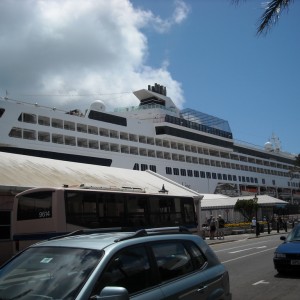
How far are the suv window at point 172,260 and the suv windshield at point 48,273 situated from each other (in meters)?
0.76

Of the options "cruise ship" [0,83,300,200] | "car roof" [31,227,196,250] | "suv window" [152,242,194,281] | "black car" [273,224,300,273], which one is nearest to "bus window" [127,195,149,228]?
"black car" [273,224,300,273]

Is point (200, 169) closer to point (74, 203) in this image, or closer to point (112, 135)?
point (112, 135)

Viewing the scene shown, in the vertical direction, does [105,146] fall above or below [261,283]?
above

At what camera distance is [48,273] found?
371 centimetres

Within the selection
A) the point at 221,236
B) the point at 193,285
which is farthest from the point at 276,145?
the point at 193,285

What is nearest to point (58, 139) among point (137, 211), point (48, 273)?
point (137, 211)

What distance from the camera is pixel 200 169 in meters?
76.2

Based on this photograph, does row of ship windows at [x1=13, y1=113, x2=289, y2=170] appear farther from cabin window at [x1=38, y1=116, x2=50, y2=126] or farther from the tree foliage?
the tree foliage

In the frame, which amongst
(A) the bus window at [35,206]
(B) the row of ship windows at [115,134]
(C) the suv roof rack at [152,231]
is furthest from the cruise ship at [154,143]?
(C) the suv roof rack at [152,231]

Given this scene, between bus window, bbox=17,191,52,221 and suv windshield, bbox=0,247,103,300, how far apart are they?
9.92 m

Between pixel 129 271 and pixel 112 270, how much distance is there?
210 mm

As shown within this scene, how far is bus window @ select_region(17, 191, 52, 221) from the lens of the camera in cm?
1391

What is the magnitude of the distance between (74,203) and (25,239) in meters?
2.04

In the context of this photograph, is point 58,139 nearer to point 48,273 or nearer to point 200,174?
point 200,174
